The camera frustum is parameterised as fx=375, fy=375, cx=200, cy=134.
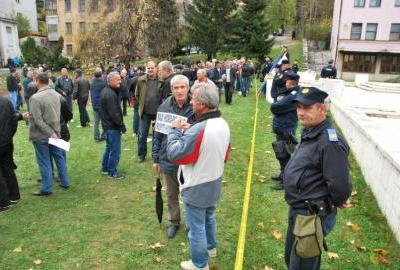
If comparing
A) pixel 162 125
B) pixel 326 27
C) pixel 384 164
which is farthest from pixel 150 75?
pixel 326 27

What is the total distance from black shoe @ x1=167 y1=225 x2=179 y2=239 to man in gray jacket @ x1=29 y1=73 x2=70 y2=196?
2.76 meters

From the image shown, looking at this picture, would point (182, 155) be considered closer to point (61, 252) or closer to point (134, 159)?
point (61, 252)

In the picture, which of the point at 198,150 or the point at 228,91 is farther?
the point at 228,91

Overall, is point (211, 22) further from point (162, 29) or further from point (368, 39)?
point (368, 39)

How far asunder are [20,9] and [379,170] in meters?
70.2

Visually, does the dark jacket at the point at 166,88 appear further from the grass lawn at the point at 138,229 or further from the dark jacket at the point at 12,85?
the dark jacket at the point at 12,85

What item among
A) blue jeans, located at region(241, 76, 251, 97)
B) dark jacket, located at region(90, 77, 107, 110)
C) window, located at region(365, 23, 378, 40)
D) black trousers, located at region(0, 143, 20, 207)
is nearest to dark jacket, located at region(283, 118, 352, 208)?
black trousers, located at region(0, 143, 20, 207)

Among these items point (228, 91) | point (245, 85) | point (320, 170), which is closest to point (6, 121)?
point (320, 170)

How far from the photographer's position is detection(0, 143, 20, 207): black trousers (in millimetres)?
6266

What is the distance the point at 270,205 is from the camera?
6488 millimetres

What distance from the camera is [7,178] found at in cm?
656

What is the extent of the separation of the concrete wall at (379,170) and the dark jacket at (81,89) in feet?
28.5

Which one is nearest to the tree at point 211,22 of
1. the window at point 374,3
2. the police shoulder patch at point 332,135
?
the window at point 374,3

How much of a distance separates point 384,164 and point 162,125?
11.8 feet
